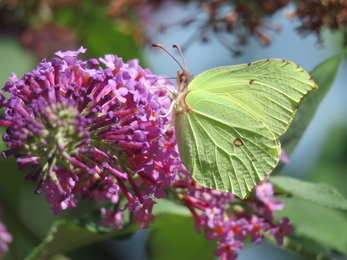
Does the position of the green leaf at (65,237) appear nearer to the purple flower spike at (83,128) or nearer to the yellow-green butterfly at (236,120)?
the purple flower spike at (83,128)

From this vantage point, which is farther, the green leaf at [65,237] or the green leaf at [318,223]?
the green leaf at [318,223]

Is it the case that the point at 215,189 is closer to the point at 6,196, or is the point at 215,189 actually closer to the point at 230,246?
the point at 230,246

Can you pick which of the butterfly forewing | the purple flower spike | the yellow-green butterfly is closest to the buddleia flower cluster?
the purple flower spike

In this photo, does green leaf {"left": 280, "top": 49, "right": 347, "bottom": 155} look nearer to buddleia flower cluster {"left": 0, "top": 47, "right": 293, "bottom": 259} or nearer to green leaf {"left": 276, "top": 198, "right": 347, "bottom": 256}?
buddleia flower cluster {"left": 0, "top": 47, "right": 293, "bottom": 259}

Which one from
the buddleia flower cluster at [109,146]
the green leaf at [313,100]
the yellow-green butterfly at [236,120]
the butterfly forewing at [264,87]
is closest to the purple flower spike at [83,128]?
the buddleia flower cluster at [109,146]

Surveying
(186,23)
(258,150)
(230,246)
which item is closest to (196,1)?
(186,23)

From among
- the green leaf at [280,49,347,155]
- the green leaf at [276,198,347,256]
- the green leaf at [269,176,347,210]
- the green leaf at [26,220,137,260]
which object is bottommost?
the green leaf at [276,198,347,256]
